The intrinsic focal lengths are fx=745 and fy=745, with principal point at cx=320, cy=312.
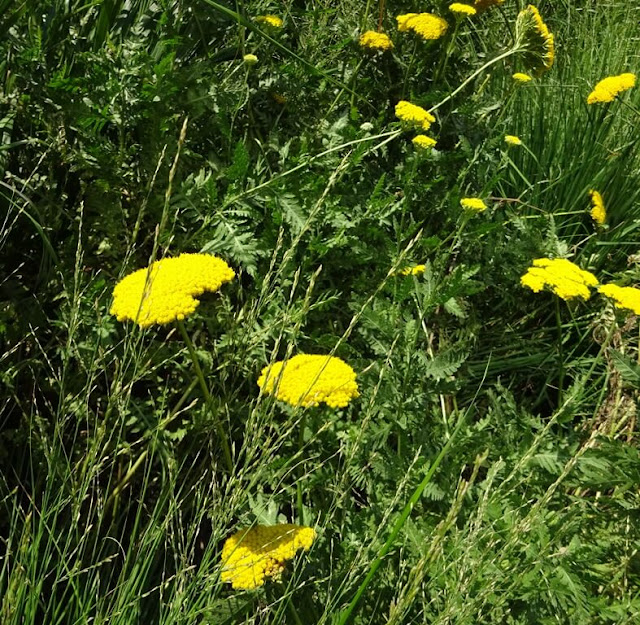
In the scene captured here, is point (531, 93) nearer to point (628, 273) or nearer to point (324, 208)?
point (628, 273)

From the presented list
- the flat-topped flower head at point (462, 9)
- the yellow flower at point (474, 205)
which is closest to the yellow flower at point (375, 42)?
the flat-topped flower head at point (462, 9)

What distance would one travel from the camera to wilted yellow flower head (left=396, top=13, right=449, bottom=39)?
2340 millimetres

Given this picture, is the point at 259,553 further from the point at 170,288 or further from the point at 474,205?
the point at 474,205

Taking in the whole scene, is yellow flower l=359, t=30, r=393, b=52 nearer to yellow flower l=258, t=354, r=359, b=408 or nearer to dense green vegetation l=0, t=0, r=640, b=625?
dense green vegetation l=0, t=0, r=640, b=625

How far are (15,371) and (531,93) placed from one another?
2.65m

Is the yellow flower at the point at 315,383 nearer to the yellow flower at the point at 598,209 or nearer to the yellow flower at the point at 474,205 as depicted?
the yellow flower at the point at 474,205

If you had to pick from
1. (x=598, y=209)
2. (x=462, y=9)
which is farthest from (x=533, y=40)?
(x=598, y=209)

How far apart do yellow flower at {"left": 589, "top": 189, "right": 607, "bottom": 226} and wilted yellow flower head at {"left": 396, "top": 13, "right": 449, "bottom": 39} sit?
0.88 m

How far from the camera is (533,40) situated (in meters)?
2.46

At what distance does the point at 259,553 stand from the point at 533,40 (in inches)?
77.9

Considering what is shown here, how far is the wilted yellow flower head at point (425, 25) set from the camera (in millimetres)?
2340

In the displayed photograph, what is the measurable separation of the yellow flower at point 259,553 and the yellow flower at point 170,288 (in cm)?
39


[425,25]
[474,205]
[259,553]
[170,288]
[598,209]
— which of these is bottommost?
[598,209]

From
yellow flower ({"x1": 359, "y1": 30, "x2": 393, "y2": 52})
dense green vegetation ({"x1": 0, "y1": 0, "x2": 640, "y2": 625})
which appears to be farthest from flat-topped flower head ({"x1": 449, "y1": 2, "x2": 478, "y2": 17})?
yellow flower ({"x1": 359, "y1": 30, "x2": 393, "y2": 52})
